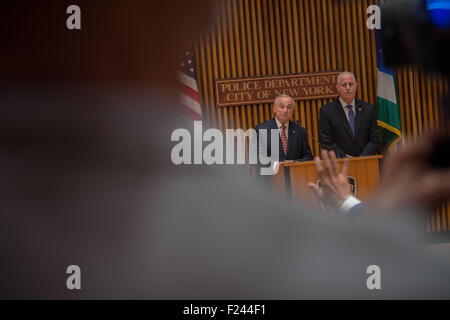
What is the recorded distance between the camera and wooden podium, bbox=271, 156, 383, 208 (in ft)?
5.78

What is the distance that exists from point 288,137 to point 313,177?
0.29 metres

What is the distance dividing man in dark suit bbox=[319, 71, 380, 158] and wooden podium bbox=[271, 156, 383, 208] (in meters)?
0.21

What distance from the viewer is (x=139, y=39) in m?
1.96

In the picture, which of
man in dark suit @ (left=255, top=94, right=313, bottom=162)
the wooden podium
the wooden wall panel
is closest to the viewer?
the wooden podium

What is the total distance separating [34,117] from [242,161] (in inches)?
36.7

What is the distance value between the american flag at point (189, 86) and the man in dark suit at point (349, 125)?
653 millimetres

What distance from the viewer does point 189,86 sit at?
93.2 inches

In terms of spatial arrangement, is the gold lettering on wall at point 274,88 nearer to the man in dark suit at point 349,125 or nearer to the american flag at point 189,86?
the american flag at point 189,86

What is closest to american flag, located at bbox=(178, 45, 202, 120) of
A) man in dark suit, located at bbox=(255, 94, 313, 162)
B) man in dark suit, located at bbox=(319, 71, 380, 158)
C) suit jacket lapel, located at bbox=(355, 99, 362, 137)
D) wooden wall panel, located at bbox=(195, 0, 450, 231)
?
wooden wall panel, located at bbox=(195, 0, 450, 231)

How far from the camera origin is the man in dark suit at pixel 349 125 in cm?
200

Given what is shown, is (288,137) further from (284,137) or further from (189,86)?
(189,86)

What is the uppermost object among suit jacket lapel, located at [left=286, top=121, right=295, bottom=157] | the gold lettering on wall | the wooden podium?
the gold lettering on wall

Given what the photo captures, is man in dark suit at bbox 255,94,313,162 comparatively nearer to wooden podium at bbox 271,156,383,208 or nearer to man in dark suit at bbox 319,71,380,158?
man in dark suit at bbox 319,71,380,158
